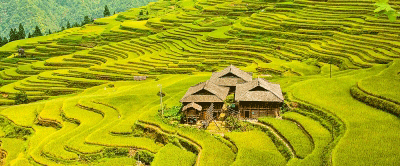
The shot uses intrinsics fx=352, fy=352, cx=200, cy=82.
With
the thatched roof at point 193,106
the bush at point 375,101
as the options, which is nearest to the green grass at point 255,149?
the thatched roof at point 193,106

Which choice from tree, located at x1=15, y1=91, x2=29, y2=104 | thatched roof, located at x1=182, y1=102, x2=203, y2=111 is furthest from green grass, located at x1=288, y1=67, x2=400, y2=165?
tree, located at x1=15, y1=91, x2=29, y2=104

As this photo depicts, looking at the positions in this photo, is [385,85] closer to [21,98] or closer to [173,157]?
[173,157]

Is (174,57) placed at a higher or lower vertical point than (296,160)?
lower

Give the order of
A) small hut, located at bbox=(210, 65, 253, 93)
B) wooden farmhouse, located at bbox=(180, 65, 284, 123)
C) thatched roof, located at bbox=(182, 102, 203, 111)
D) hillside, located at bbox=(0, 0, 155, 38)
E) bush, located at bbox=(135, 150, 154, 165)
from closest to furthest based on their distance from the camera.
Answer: bush, located at bbox=(135, 150, 154, 165) < wooden farmhouse, located at bbox=(180, 65, 284, 123) < thatched roof, located at bbox=(182, 102, 203, 111) < small hut, located at bbox=(210, 65, 253, 93) < hillside, located at bbox=(0, 0, 155, 38)

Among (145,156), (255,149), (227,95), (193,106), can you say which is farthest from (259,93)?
(145,156)

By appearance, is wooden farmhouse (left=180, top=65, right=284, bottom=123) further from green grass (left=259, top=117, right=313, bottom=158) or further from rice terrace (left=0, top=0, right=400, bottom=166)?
green grass (left=259, top=117, right=313, bottom=158)

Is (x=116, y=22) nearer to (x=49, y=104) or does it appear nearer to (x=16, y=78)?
(x=16, y=78)

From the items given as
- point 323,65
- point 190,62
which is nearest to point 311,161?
point 323,65
